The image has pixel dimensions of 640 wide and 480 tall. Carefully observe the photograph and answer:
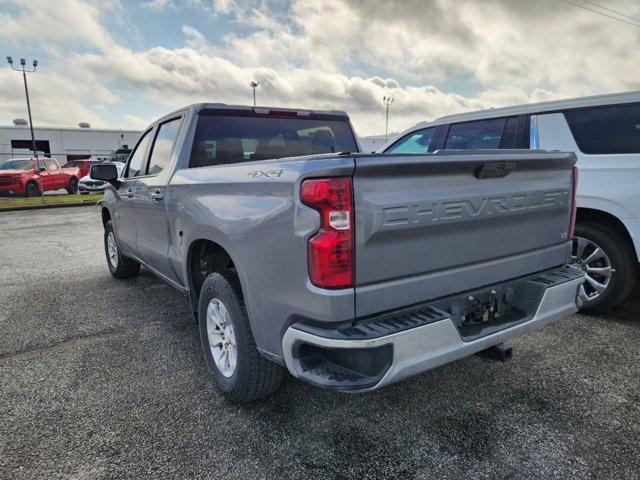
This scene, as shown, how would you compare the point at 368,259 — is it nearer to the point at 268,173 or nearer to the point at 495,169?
the point at 268,173

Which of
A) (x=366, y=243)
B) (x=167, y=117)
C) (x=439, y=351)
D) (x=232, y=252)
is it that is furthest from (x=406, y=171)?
(x=167, y=117)

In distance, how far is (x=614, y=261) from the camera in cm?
395

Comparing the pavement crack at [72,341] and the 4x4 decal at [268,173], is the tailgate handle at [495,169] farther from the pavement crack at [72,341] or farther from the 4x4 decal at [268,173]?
the pavement crack at [72,341]

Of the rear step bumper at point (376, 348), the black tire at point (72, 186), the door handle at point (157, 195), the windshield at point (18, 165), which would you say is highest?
the door handle at point (157, 195)

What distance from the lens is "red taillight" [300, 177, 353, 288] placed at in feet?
6.26

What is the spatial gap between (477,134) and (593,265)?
1687mm

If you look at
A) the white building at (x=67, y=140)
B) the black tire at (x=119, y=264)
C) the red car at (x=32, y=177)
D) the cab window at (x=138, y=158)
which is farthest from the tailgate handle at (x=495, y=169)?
the white building at (x=67, y=140)

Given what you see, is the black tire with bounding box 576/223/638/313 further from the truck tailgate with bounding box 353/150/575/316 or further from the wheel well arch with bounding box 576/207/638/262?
the truck tailgate with bounding box 353/150/575/316

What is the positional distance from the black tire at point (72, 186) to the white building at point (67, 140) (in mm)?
14204

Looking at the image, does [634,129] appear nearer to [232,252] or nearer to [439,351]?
[439,351]

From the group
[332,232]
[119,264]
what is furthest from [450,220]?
[119,264]

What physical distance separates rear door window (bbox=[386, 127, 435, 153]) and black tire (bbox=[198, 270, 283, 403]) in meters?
3.08

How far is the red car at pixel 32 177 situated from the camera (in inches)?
712

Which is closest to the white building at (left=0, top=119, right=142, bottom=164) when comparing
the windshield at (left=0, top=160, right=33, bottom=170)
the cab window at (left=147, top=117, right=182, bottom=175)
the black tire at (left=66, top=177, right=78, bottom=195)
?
the black tire at (left=66, top=177, right=78, bottom=195)
